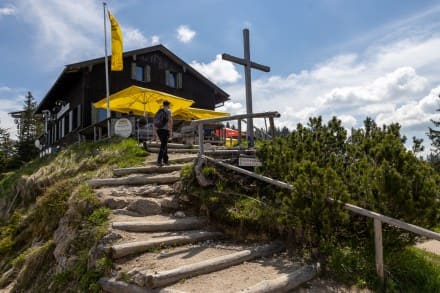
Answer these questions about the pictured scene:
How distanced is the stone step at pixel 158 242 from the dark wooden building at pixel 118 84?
15240mm

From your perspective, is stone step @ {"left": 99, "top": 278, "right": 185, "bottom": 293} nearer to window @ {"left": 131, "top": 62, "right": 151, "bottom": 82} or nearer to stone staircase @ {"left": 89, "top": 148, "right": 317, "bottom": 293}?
stone staircase @ {"left": 89, "top": 148, "right": 317, "bottom": 293}

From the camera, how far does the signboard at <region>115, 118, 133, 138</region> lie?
42.8 feet

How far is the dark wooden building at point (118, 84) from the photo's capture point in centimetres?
2008

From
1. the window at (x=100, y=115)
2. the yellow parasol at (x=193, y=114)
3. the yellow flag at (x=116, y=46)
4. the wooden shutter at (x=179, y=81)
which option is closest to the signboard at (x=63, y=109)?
the window at (x=100, y=115)

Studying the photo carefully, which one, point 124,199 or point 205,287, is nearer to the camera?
point 205,287

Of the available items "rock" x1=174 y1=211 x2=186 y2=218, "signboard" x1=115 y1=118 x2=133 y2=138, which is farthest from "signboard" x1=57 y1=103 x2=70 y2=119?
"rock" x1=174 y1=211 x2=186 y2=218

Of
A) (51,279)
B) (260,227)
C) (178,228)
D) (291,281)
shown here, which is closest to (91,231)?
(51,279)

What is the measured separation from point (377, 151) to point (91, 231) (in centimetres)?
417

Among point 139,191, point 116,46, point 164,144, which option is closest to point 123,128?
point 164,144

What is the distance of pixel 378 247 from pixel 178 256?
7.73 ft

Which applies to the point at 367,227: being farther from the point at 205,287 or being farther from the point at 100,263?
the point at 100,263

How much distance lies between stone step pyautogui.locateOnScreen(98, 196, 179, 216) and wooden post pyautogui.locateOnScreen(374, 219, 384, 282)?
334 centimetres

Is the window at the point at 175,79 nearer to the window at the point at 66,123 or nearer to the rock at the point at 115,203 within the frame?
the window at the point at 66,123

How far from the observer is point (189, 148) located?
39.2ft
